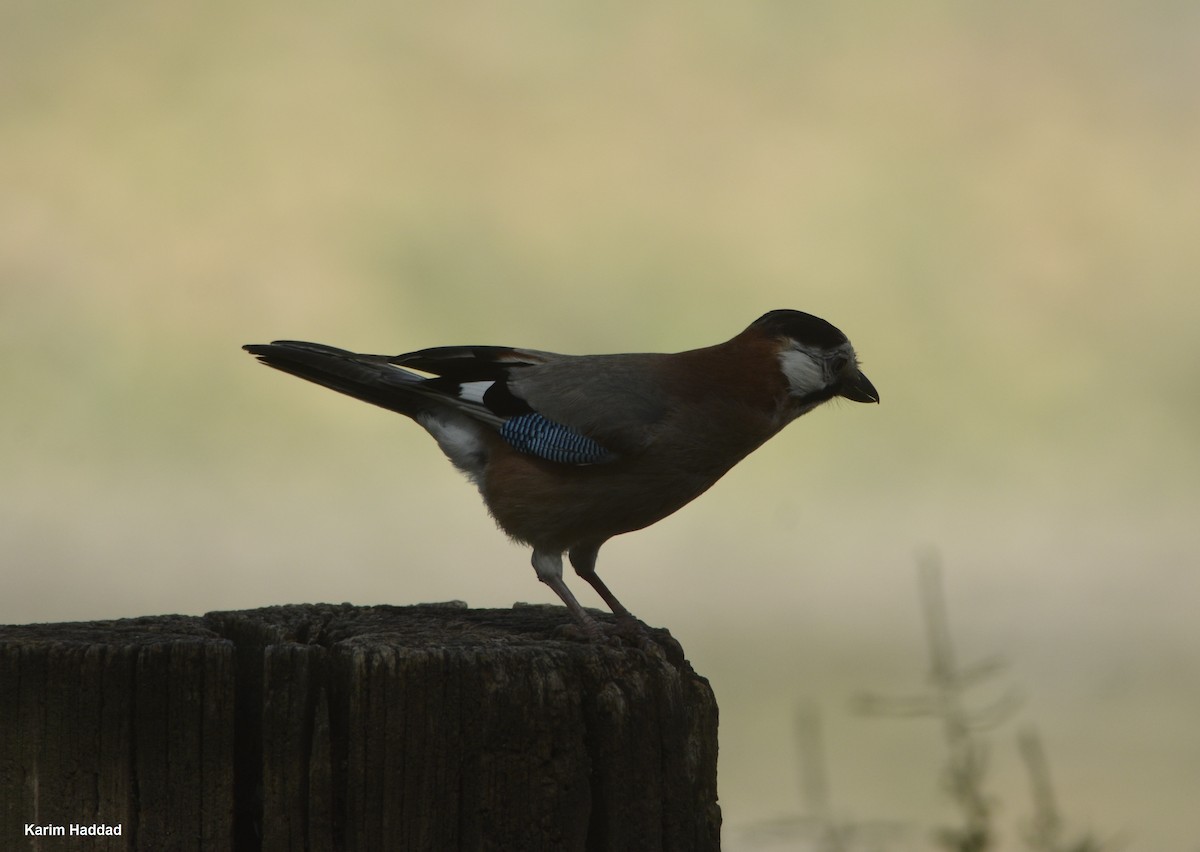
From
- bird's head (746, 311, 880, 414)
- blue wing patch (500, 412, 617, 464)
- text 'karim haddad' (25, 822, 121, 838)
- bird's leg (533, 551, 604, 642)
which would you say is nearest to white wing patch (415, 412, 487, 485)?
blue wing patch (500, 412, 617, 464)

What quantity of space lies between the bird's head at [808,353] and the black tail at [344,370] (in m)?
1.95

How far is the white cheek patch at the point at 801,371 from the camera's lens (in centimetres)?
721

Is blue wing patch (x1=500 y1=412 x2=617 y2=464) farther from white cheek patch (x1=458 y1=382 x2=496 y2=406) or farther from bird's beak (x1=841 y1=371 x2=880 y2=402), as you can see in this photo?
bird's beak (x1=841 y1=371 x2=880 y2=402)

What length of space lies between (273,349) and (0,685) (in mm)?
3175

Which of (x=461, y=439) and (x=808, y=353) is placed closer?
(x=808, y=353)

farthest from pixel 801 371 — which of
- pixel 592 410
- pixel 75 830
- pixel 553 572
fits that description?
pixel 75 830

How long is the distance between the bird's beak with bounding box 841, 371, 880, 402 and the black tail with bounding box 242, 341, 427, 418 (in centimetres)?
238

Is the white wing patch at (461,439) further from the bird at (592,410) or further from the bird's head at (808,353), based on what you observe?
the bird's head at (808,353)

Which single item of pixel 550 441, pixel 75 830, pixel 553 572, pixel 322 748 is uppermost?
pixel 550 441

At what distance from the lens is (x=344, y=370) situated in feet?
23.6

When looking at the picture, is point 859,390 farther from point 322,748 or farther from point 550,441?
point 322,748

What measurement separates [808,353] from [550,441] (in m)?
1.54

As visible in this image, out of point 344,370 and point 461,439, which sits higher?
point 344,370

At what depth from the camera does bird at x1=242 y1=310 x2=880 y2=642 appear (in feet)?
22.3
